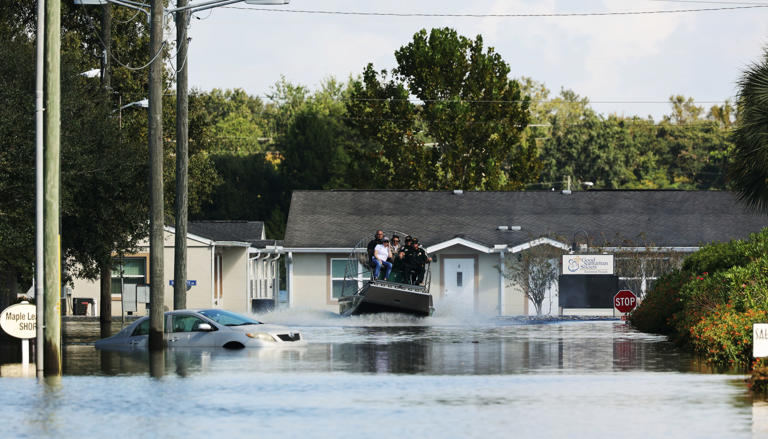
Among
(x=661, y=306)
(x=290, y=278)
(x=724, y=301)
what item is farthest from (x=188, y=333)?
(x=290, y=278)

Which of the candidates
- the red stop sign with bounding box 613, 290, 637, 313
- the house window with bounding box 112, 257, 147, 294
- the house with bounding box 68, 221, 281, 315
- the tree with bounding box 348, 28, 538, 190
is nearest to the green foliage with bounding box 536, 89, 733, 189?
the tree with bounding box 348, 28, 538, 190

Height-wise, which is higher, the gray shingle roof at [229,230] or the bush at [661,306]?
the gray shingle roof at [229,230]

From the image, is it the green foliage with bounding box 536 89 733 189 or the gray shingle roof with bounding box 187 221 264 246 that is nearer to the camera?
the gray shingle roof with bounding box 187 221 264 246

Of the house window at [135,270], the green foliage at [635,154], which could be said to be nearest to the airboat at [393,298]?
the house window at [135,270]

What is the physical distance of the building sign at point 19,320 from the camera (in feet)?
74.6

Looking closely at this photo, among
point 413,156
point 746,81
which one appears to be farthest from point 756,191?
point 413,156

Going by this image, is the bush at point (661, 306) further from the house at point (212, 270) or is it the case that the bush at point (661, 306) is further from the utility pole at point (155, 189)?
the house at point (212, 270)

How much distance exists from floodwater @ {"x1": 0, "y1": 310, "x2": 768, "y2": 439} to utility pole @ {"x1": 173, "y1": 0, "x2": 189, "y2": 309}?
2753 mm

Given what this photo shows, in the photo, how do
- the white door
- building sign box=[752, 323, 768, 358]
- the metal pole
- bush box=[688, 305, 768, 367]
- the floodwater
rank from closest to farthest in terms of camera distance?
1. the floodwater
2. building sign box=[752, 323, 768, 358]
3. the metal pole
4. bush box=[688, 305, 768, 367]
5. the white door

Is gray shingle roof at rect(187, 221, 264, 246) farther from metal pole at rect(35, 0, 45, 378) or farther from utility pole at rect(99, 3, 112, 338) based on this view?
metal pole at rect(35, 0, 45, 378)

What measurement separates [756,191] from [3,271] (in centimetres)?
1956

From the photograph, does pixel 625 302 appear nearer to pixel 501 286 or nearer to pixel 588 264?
pixel 588 264

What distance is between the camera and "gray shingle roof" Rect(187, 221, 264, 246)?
5809 cm

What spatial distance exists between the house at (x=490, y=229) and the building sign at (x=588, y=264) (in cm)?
447
